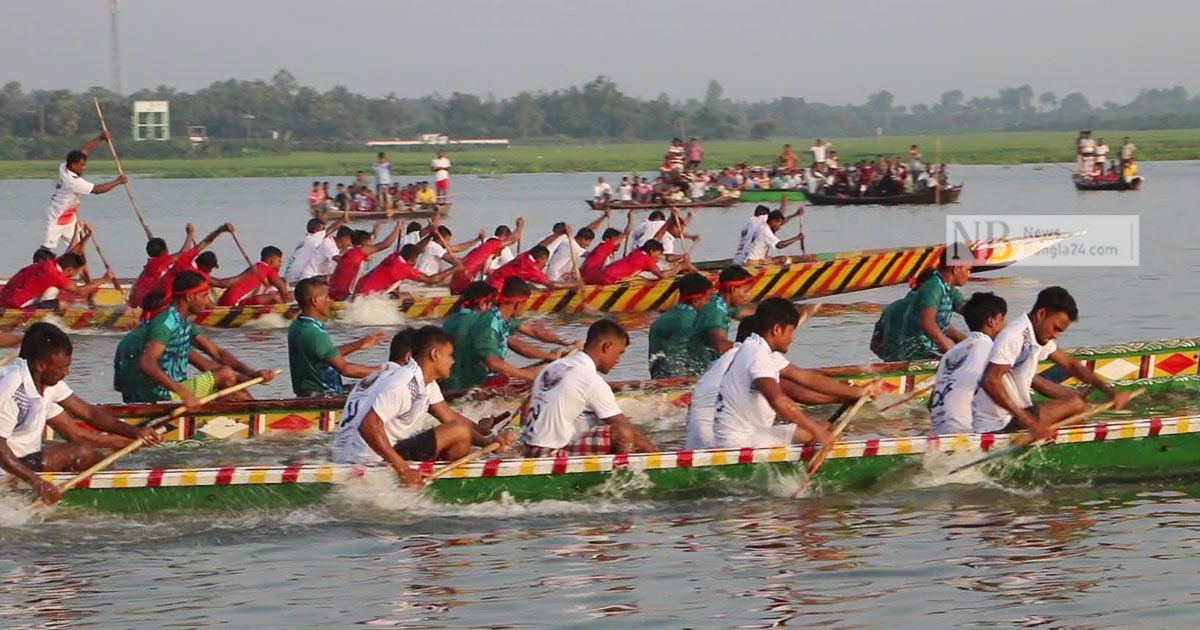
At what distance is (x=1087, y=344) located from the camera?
20875mm

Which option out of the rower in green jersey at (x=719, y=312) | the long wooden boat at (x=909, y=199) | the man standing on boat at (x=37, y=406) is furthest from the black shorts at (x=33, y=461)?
the long wooden boat at (x=909, y=199)

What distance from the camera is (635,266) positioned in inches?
892

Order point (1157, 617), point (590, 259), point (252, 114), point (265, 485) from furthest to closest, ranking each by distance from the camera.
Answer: point (252, 114) → point (590, 259) → point (265, 485) → point (1157, 617)

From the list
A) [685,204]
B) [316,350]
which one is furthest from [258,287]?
[685,204]

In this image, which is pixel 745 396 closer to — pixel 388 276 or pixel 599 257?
pixel 388 276

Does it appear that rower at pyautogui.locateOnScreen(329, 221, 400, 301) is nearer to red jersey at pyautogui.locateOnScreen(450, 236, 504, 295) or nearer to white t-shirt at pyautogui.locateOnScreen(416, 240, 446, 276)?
red jersey at pyautogui.locateOnScreen(450, 236, 504, 295)

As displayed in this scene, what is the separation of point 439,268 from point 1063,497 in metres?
13.9

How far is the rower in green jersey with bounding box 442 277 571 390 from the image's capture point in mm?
13609

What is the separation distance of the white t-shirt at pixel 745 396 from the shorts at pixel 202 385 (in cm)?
449

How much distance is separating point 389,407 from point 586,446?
4.45 ft

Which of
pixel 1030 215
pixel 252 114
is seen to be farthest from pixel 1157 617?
pixel 252 114

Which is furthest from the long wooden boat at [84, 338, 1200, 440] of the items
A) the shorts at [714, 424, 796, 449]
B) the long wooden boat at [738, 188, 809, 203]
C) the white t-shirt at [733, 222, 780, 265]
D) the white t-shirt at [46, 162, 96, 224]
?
the long wooden boat at [738, 188, 809, 203]

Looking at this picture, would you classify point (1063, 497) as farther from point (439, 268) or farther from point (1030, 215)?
point (1030, 215)

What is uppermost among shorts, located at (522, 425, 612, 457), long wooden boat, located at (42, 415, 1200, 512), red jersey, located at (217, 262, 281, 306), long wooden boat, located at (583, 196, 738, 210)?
long wooden boat, located at (583, 196, 738, 210)
